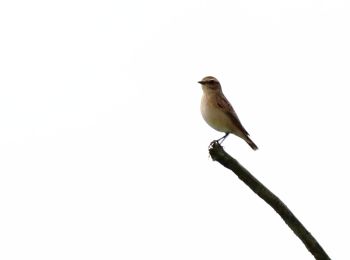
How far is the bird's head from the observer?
37.9ft

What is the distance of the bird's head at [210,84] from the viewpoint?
11562 mm

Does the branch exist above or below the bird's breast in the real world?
below

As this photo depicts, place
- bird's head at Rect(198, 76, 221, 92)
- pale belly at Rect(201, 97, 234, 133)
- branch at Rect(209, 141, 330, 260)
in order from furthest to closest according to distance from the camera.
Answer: bird's head at Rect(198, 76, 221, 92) < pale belly at Rect(201, 97, 234, 133) < branch at Rect(209, 141, 330, 260)

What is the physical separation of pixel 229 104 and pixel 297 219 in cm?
714

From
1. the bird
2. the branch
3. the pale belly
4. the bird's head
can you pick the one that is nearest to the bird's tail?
the bird

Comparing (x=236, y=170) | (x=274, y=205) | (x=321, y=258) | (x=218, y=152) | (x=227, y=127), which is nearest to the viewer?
(x=321, y=258)

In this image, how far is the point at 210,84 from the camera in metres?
11.6

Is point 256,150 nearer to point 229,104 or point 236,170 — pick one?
point 229,104

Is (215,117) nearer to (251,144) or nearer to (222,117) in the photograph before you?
(222,117)

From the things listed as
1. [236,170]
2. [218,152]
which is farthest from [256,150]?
[236,170]

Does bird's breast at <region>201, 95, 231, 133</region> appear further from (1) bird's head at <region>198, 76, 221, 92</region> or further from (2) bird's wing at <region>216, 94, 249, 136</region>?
(1) bird's head at <region>198, 76, 221, 92</region>

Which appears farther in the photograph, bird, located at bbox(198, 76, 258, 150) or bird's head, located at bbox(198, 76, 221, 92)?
bird's head, located at bbox(198, 76, 221, 92)

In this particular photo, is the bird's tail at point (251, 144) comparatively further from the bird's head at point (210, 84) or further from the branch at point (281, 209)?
the branch at point (281, 209)

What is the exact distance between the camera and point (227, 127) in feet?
36.3
